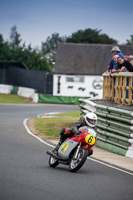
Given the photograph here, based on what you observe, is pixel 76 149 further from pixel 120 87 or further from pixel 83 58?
pixel 83 58

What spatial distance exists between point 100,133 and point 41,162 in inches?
196

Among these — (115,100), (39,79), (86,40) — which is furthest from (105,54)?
(115,100)

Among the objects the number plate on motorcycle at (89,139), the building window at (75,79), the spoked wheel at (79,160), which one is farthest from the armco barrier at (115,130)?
the building window at (75,79)

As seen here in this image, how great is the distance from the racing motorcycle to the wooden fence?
15.9 ft

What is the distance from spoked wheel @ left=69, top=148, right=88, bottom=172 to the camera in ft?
33.3

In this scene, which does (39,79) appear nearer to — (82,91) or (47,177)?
(82,91)

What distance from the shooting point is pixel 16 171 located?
9805 mm

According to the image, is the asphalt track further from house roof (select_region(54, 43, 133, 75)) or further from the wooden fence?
house roof (select_region(54, 43, 133, 75))

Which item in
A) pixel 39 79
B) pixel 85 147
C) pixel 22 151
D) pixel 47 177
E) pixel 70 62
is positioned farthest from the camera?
pixel 70 62

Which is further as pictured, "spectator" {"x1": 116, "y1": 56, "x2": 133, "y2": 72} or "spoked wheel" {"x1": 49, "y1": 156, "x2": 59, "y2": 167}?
"spectator" {"x1": 116, "y1": 56, "x2": 133, "y2": 72}

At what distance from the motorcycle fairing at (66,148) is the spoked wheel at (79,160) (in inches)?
7.9

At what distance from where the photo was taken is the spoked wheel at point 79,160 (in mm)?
10164

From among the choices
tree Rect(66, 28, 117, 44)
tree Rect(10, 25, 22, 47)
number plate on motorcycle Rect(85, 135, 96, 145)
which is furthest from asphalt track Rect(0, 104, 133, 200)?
tree Rect(10, 25, 22, 47)

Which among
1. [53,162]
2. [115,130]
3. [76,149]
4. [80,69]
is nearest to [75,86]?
[80,69]
